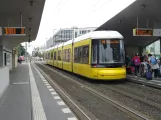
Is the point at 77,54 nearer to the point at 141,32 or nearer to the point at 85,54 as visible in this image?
the point at 85,54

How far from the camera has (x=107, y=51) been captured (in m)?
18.3

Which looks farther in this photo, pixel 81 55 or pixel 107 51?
pixel 81 55

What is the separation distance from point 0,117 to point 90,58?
1045 centimetres

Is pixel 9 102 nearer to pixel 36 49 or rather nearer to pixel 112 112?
pixel 112 112

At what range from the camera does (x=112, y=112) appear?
9523 millimetres

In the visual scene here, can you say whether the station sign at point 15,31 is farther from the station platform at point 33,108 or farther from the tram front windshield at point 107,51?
the station platform at point 33,108

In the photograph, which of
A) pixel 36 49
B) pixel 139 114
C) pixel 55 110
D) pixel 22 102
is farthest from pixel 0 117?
pixel 36 49

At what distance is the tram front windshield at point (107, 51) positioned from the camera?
1820cm

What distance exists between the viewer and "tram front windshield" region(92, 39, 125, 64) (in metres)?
18.2

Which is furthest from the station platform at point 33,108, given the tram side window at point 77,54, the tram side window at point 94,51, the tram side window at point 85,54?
the tram side window at point 77,54

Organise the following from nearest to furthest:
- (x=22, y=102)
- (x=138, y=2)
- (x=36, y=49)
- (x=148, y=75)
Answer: (x=22, y=102)
(x=138, y=2)
(x=148, y=75)
(x=36, y=49)

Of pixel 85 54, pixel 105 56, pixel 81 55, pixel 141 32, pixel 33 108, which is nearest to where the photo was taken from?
pixel 33 108

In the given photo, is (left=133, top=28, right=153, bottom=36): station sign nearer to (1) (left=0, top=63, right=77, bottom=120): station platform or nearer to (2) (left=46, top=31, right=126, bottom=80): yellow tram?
(2) (left=46, top=31, right=126, bottom=80): yellow tram

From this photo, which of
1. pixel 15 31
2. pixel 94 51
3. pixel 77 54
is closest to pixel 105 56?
pixel 94 51
